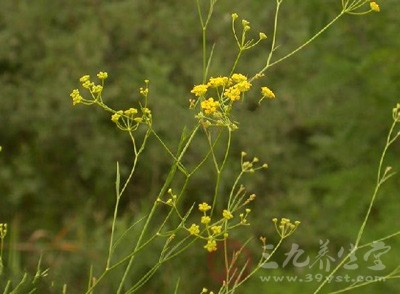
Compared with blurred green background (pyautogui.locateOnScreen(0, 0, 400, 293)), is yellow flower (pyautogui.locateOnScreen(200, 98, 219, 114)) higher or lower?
higher

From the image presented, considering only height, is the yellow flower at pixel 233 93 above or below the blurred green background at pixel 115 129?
above

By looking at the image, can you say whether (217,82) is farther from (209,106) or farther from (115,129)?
(115,129)

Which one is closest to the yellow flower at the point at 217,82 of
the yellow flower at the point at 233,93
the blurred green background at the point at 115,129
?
the yellow flower at the point at 233,93

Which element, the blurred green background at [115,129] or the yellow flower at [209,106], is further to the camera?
the blurred green background at [115,129]

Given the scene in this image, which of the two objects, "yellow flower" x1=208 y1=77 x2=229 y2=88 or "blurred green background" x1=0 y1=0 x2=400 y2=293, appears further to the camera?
"blurred green background" x1=0 y1=0 x2=400 y2=293

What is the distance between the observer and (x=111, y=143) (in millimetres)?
6359

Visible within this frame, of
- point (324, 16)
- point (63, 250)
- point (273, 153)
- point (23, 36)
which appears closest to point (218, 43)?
point (273, 153)

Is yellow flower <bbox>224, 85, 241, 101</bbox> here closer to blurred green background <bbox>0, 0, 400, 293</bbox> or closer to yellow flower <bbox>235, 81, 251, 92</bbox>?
yellow flower <bbox>235, 81, 251, 92</bbox>

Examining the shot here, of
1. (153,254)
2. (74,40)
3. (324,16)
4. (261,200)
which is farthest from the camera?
(261,200)

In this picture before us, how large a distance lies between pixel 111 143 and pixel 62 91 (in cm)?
45

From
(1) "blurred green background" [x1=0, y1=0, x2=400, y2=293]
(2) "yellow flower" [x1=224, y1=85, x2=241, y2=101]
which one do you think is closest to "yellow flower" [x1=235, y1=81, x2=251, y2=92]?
(2) "yellow flower" [x1=224, y1=85, x2=241, y2=101]

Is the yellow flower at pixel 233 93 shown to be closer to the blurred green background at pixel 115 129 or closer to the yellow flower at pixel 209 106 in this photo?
the yellow flower at pixel 209 106

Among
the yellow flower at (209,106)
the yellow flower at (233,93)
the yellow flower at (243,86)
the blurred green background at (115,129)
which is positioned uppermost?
the yellow flower at (243,86)

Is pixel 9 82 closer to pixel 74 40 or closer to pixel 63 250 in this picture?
pixel 74 40
